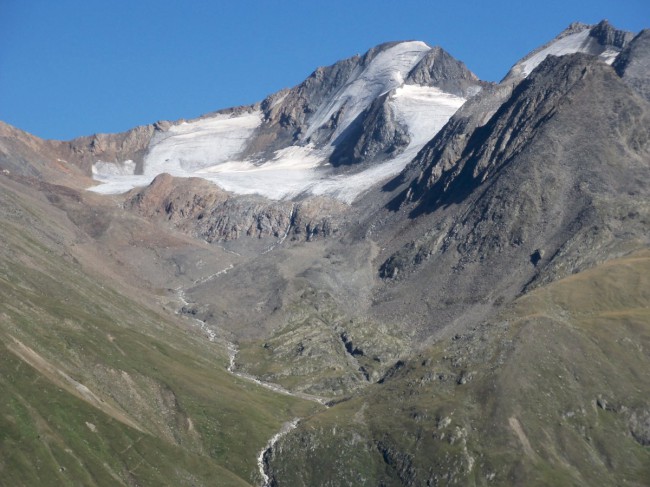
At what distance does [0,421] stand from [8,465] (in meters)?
12.4

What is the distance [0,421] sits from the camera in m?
198

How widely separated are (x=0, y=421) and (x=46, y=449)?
30.7 ft

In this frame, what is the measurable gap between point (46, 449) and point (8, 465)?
11.6 metres

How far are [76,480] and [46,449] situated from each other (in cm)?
784

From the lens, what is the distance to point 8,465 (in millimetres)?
188250

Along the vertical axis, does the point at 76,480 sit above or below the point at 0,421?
below

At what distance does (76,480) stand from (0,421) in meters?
16.9

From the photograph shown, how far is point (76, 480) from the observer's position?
19738 cm
